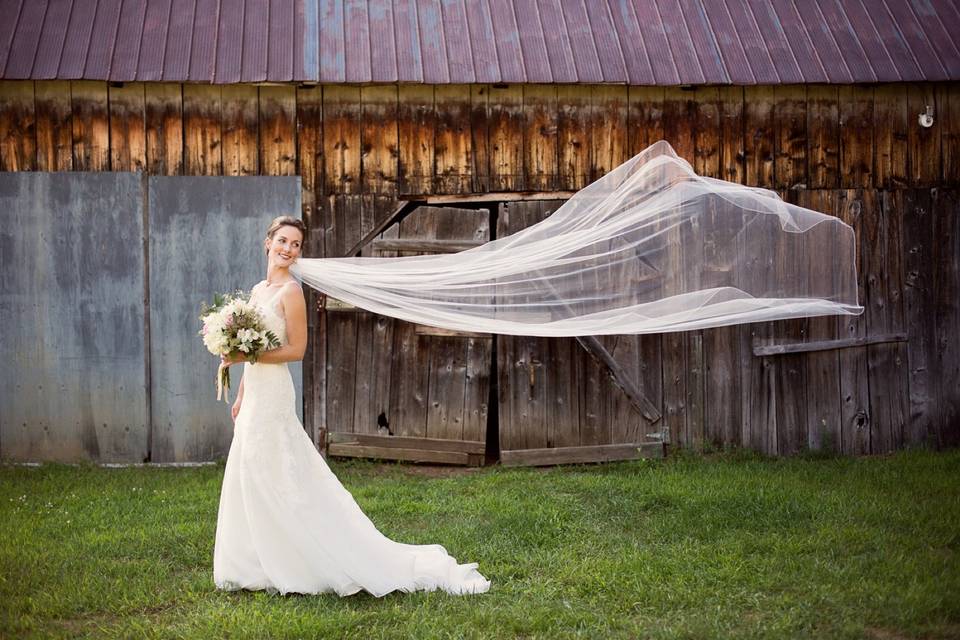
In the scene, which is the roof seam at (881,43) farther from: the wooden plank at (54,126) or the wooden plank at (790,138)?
the wooden plank at (54,126)

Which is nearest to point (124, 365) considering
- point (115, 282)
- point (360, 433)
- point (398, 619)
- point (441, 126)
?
point (115, 282)

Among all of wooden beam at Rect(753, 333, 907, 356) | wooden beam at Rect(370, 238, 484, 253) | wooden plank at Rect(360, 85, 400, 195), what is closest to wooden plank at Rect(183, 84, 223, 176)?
wooden plank at Rect(360, 85, 400, 195)

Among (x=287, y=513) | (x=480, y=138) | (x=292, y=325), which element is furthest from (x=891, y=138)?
(x=287, y=513)

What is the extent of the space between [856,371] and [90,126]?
7.53 metres

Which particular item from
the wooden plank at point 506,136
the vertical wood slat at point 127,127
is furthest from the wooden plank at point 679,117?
the vertical wood slat at point 127,127

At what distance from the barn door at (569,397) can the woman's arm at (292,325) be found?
3.50 meters

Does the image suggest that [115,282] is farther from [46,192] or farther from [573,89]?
[573,89]

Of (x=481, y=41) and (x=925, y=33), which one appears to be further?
(x=925, y=33)

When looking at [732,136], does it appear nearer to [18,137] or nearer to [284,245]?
[284,245]

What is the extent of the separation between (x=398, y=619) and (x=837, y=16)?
7418 mm

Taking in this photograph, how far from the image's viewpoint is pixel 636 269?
6.62 m

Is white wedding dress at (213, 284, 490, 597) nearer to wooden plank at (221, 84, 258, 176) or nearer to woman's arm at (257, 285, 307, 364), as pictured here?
woman's arm at (257, 285, 307, 364)

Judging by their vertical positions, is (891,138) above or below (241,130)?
below

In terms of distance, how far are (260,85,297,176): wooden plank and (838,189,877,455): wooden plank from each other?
17.2 feet
